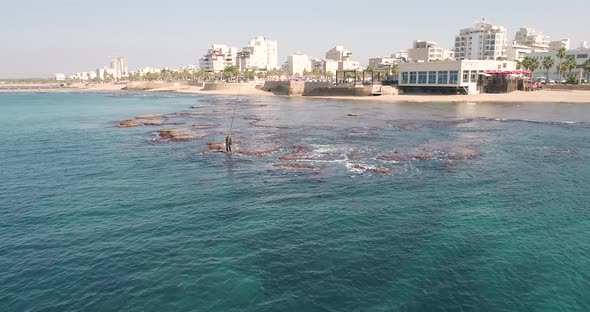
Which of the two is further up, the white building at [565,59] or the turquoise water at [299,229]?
the white building at [565,59]

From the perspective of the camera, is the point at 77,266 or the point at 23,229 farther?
the point at 23,229

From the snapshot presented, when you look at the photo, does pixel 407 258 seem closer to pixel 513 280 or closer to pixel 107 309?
pixel 513 280

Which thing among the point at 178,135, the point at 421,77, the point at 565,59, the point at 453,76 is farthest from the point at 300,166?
the point at 565,59

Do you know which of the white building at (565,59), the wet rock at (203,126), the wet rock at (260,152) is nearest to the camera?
the wet rock at (260,152)

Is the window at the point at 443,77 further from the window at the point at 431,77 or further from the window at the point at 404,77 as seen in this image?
the window at the point at 404,77

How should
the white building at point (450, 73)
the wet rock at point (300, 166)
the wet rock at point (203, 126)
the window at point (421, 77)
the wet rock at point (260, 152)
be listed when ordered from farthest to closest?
the window at point (421, 77) → the white building at point (450, 73) → the wet rock at point (203, 126) → the wet rock at point (260, 152) → the wet rock at point (300, 166)

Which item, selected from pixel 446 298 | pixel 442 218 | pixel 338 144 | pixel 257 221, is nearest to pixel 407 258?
pixel 446 298

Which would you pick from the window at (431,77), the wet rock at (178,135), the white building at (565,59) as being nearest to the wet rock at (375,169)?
the wet rock at (178,135)

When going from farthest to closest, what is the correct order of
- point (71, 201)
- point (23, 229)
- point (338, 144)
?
1. point (338, 144)
2. point (71, 201)
3. point (23, 229)
